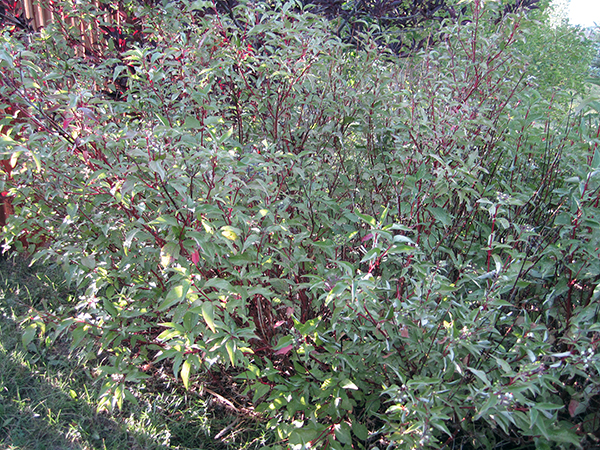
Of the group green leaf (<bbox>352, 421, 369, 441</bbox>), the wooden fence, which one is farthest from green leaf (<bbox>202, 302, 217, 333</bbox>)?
the wooden fence

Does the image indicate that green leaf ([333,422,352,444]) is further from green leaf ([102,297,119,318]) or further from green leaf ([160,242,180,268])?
green leaf ([102,297,119,318])

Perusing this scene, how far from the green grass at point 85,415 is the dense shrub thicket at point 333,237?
0.19 meters

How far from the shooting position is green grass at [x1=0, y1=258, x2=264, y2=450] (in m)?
2.21

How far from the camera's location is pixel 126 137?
158cm

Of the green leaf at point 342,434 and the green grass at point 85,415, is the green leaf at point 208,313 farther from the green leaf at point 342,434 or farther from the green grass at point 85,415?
the green grass at point 85,415

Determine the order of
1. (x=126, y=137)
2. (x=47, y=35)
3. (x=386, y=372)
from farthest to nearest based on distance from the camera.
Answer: (x=47, y=35) < (x=386, y=372) < (x=126, y=137)

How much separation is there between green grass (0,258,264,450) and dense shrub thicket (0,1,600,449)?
189 millimetres

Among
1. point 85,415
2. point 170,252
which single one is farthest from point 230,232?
point 85,415

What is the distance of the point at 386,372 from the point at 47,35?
2.89 meters

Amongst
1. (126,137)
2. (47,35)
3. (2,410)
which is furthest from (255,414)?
(47,35)

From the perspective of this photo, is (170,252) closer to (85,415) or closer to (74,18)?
(85,415)

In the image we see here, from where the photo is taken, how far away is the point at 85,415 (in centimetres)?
235

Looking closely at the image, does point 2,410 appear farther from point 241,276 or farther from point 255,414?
point 241,276

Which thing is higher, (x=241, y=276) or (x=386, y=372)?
(x=241, y=276)
